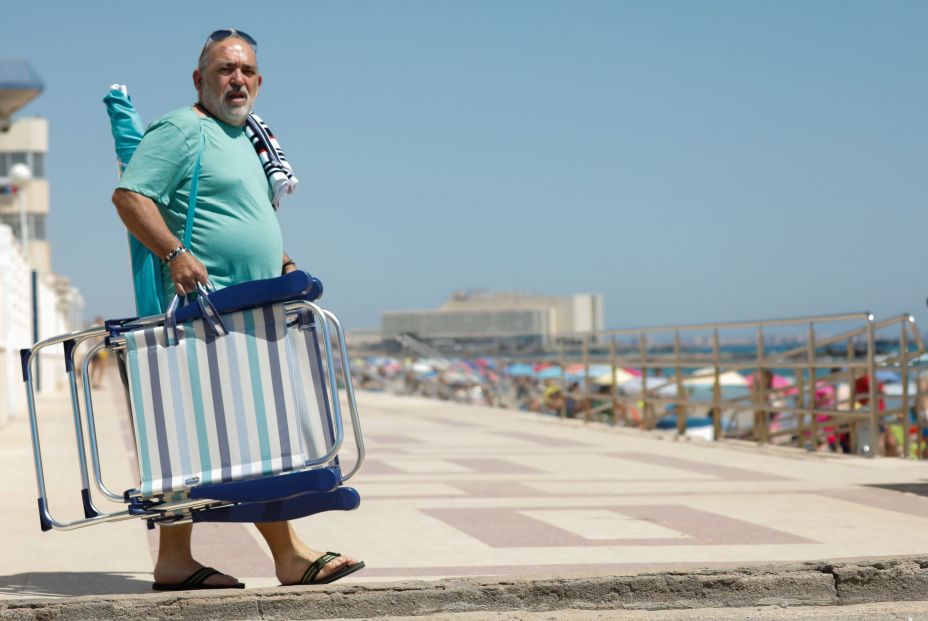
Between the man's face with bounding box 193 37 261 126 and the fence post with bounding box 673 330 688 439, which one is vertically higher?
the man's face with bounding box 193 37 261 126

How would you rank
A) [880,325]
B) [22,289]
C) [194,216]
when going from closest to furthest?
[194,216], [880,325], [22,289]

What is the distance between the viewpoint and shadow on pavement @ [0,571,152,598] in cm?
413

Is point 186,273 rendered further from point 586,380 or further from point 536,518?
point 586,380

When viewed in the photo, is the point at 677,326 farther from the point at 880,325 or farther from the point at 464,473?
the point at 464,473

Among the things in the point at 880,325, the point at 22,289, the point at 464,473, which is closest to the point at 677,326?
the point at 880,325

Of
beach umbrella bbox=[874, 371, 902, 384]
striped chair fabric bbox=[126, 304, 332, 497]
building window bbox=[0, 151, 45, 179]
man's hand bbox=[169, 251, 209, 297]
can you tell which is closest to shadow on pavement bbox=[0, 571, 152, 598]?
striped chair fabric bbox=[126, 304, 332, 497]

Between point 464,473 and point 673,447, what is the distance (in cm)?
345

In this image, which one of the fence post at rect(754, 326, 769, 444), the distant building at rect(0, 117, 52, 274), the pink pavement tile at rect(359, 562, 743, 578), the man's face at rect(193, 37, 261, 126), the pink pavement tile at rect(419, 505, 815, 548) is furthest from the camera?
the distant building at rect(0, 117, 52, 274)

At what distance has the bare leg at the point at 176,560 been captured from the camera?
4.17 meters

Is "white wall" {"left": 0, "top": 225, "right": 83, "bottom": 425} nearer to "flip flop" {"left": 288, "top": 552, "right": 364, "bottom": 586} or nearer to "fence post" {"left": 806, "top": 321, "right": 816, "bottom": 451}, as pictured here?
"fence post" {"left": 806, "top": 321, "right": 816, "bottom": 451}

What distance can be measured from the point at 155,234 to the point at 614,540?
93.3 inches

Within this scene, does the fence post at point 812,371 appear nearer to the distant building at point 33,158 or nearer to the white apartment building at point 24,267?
the white apartment building at point 24,267

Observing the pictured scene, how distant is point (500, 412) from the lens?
18.5 metres

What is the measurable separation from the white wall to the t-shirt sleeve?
11.0 m
